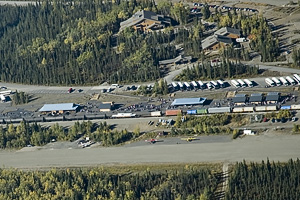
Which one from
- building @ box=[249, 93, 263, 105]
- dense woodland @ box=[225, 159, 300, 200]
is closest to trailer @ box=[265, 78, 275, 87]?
building @ box=[249, 93, 263, 105]

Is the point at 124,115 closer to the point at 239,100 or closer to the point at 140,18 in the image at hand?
the point at 239,100

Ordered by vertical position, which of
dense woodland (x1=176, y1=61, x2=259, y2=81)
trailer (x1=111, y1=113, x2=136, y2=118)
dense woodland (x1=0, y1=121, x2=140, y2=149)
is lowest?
dense woodland (x1=0, y1=121, x2=140, y2=149)

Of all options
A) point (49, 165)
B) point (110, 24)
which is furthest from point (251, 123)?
point (110, 24)

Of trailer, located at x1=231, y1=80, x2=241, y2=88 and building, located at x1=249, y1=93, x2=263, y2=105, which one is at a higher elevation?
→ trailer, located at x1=231, y1=80, x2=241, y2=88

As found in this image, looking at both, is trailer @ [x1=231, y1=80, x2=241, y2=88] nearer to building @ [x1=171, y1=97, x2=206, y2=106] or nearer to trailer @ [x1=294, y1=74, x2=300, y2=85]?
building @ [x1=171, y1=97, x2=206, y2=106]

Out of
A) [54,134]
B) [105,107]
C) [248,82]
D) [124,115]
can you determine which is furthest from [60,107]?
[248,82]

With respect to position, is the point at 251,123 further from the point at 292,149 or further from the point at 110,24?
the point at 110,24

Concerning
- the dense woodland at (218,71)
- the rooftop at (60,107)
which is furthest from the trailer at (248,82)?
the rooftop at (60,107)

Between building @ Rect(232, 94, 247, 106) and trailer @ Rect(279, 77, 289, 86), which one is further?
trailer @ Rect(279, 77, 289, 86)
